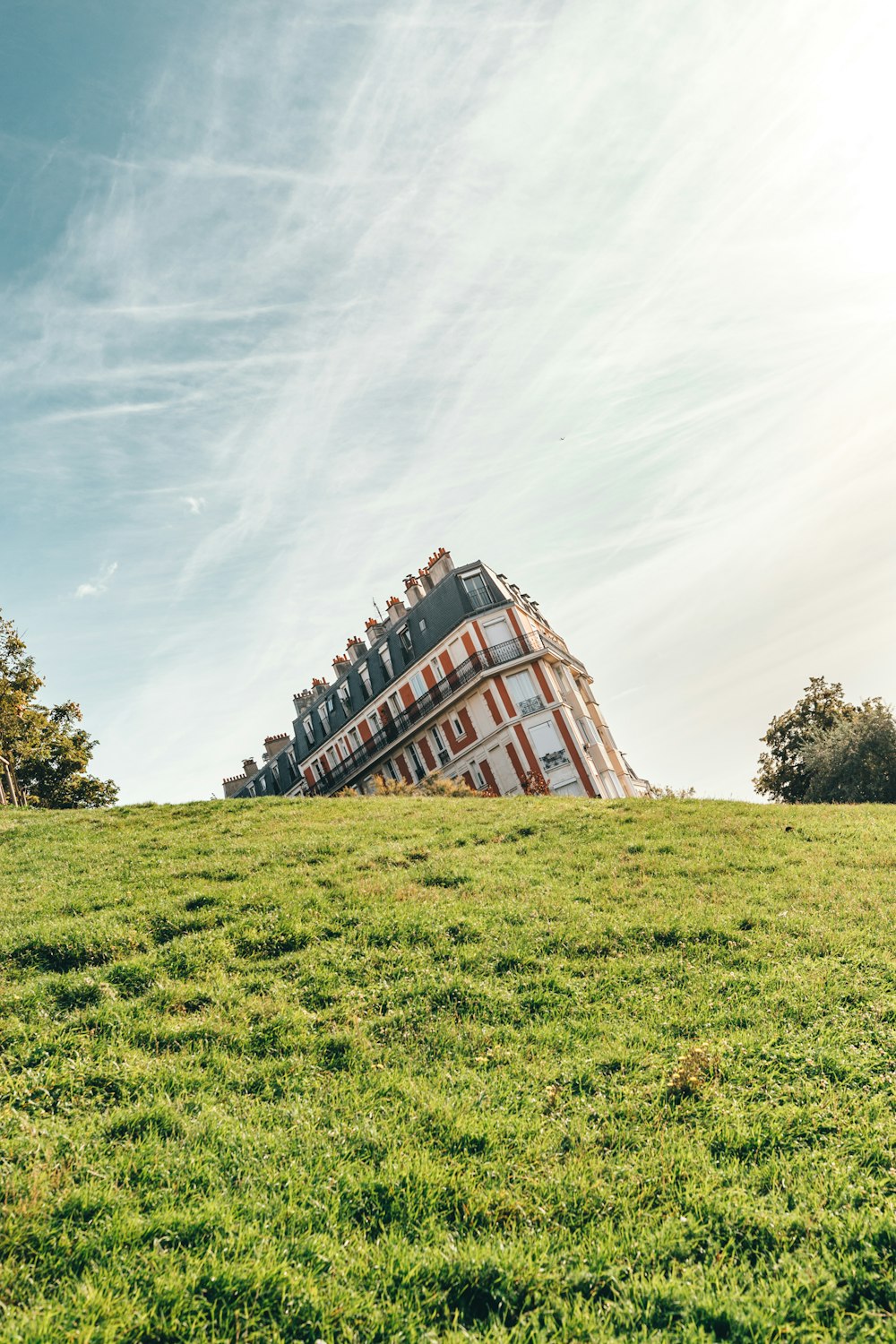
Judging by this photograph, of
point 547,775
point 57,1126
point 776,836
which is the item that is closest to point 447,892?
point 57,1126

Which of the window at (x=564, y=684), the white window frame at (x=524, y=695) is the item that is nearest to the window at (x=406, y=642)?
the white window frame at (x=524, y=695)

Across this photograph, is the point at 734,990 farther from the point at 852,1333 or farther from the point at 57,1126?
the point at 57,1126

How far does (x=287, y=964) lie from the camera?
371 inches

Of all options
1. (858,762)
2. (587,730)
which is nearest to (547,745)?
(587,730)

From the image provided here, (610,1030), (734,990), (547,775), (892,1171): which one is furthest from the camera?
(547,775)

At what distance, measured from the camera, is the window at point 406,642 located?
53525 millimetres

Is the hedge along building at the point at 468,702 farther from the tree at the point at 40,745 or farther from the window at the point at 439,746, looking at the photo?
the tree at the point at 40,745

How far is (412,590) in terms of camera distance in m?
55.7

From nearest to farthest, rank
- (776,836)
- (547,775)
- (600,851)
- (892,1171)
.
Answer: (892,1171), (600,851), (776,836), (547,775)

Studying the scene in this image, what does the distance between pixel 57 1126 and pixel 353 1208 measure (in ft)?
8.38

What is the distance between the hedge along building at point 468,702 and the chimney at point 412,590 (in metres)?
0.07

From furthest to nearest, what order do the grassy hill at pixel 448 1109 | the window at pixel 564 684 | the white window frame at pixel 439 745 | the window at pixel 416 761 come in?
A: 1. the window at pixel 416 761
2. the window at pixel 564 684
3. the white window frame at pixel 439 745
4. the grassy hill at pixel 448 1109

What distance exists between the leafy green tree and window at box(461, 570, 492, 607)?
914 inches

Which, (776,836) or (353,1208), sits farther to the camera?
(776,836)
